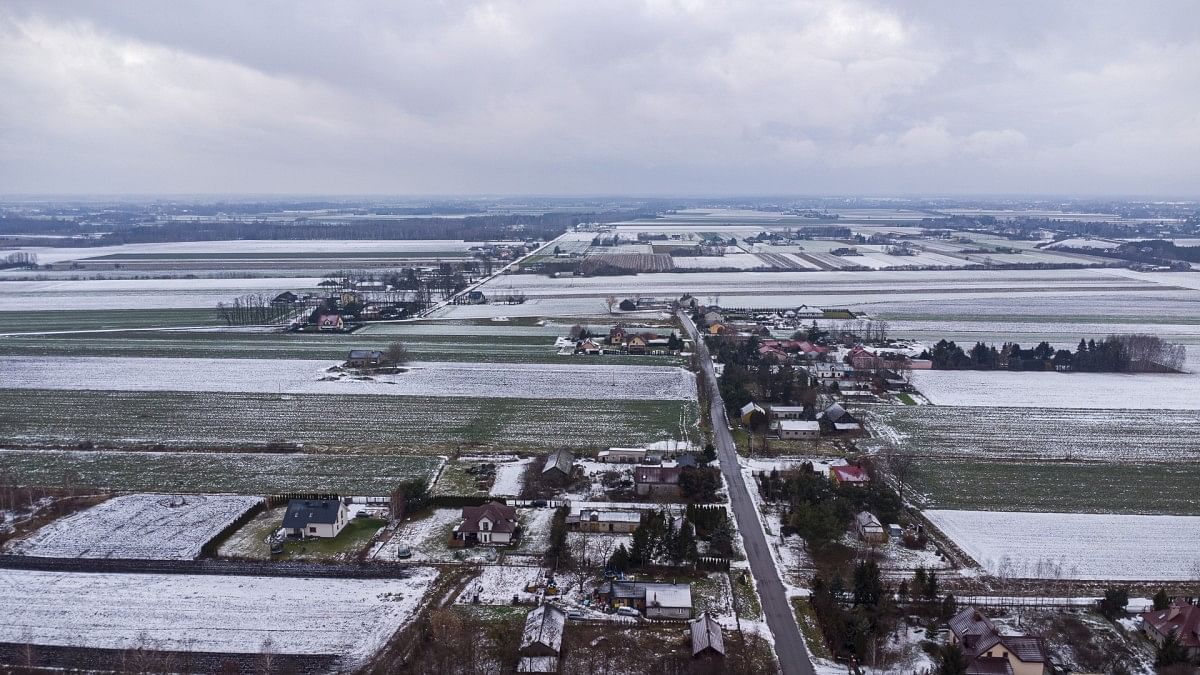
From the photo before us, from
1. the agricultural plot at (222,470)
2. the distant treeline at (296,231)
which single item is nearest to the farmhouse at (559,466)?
the agricultural plot at (222,470)

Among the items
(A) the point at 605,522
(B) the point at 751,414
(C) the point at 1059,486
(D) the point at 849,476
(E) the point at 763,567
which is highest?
(B) the point at 751,414

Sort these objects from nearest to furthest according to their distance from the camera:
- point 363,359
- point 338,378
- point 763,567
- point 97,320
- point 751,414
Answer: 1. point 763,567
2. point 751,414
3. point 338,378
4. point 363,359
5. point 97,320

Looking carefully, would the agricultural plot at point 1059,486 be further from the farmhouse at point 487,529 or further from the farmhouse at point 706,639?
the farmhouse at point 487,529

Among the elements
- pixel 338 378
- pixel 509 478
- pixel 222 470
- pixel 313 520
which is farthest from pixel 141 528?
pixel 338 378

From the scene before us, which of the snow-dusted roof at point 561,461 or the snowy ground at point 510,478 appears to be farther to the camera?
the snow-dusted roof at point 561,461

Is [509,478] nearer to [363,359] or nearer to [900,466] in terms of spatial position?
[900,466]

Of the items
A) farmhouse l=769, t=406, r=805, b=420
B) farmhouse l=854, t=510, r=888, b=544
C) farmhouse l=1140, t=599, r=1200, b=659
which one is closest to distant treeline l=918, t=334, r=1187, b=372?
farmhouse l=769, t=406, r=805, b=420

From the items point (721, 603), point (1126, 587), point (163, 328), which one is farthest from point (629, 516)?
point (163, 328)

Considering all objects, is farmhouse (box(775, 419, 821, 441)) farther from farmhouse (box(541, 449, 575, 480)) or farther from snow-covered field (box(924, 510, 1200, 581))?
farmhouse (box(541, 449, 575, 480))
